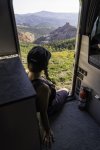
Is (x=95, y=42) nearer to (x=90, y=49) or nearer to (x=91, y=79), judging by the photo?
(x=90, y=49)

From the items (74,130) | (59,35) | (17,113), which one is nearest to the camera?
(17,113)

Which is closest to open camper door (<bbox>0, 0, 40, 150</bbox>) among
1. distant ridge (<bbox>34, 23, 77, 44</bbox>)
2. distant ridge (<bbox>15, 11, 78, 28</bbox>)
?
distant ridge (<bbox>15, 11, 78, 28</bbox>)

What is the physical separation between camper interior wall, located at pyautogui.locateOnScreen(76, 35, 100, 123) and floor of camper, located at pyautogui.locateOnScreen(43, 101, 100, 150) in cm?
12

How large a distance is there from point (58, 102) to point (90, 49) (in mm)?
685

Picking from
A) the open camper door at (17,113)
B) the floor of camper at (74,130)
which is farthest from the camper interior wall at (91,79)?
the open camper door at (17,113)

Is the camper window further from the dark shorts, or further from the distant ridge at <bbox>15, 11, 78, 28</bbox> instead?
the dark shorts

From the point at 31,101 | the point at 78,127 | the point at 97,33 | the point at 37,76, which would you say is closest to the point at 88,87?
the point at 78,127

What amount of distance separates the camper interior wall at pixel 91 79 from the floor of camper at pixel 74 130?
12cm

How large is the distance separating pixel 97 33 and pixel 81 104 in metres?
0.81

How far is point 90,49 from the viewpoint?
65.8 inches

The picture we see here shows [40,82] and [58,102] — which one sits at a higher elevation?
[40,82]

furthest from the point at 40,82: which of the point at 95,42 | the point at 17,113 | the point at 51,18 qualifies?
the point at 51,18

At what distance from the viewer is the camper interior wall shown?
5.21 feet

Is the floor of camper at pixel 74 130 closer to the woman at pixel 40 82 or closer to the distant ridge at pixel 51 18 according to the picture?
the woman at pixel 40 82
